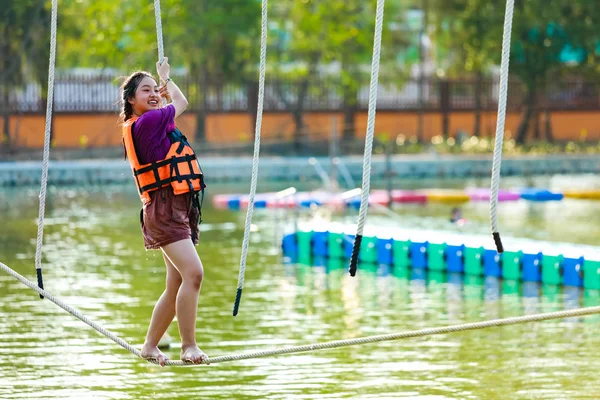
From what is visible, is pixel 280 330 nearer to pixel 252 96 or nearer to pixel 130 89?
pixel 130 89

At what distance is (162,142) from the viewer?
25.2ft

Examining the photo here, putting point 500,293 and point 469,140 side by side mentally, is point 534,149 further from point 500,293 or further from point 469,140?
point 500,293

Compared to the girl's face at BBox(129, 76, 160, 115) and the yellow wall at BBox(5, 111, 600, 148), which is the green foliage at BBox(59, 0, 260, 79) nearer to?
the yellow wall at BBox(5, 111, 600, 148)

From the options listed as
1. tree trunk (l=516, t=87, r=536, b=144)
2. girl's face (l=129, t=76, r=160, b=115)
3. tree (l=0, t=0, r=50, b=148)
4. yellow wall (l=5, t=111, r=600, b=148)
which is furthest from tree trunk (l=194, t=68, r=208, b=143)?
girl's face (l=129, t=76, r=160, b=115)

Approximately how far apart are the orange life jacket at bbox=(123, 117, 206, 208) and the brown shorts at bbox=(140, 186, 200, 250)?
0.05 m

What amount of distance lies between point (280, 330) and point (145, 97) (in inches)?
261

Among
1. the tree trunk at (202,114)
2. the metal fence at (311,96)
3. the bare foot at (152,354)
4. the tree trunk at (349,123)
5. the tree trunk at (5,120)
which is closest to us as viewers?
the bare foot at (152,354)

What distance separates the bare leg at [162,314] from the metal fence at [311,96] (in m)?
28.3

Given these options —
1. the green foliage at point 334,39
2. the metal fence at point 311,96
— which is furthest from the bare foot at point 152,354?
the green foliage at point 334,39

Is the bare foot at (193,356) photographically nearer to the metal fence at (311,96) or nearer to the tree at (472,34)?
the metal fence at (311,96)

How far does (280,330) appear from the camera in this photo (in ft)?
46.4

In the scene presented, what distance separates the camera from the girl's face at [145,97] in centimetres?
781

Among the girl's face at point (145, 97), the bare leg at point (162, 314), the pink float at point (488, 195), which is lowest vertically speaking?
the pink float at point (488, 195)

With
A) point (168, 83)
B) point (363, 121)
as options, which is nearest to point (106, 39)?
point (363, 121)
